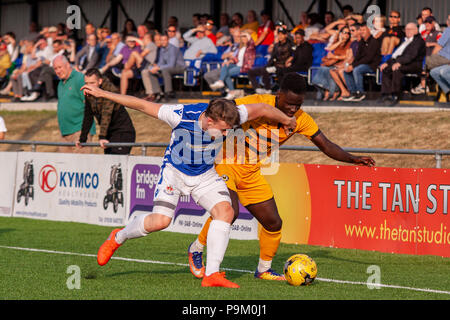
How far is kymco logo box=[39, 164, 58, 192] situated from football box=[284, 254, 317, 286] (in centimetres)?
838

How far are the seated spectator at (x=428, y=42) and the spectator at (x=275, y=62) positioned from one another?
2843 mm

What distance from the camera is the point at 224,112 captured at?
7875mm

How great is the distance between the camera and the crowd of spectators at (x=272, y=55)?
1794 centimetres

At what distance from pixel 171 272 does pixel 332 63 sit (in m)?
10.5

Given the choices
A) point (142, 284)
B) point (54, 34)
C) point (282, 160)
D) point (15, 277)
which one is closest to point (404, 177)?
point (142, 284)

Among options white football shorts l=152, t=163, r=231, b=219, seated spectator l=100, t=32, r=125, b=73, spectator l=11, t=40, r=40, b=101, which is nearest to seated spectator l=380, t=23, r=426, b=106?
seated spectator l=100, t=32, r=125, b=73

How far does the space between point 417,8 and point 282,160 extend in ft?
28.5

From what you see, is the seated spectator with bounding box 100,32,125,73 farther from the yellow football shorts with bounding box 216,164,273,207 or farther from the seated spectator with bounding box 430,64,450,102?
the yellow football shorts with bounding box 216,164,273,207

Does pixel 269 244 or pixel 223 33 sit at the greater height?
pixel 223 33

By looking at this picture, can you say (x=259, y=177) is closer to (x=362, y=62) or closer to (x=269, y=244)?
(x=269, y=244)

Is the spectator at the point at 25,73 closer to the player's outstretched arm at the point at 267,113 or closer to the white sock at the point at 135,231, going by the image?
the white sock at the point at 135,231

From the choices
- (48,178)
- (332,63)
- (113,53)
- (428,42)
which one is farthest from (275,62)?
(113,53)

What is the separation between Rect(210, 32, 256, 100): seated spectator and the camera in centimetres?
2025
